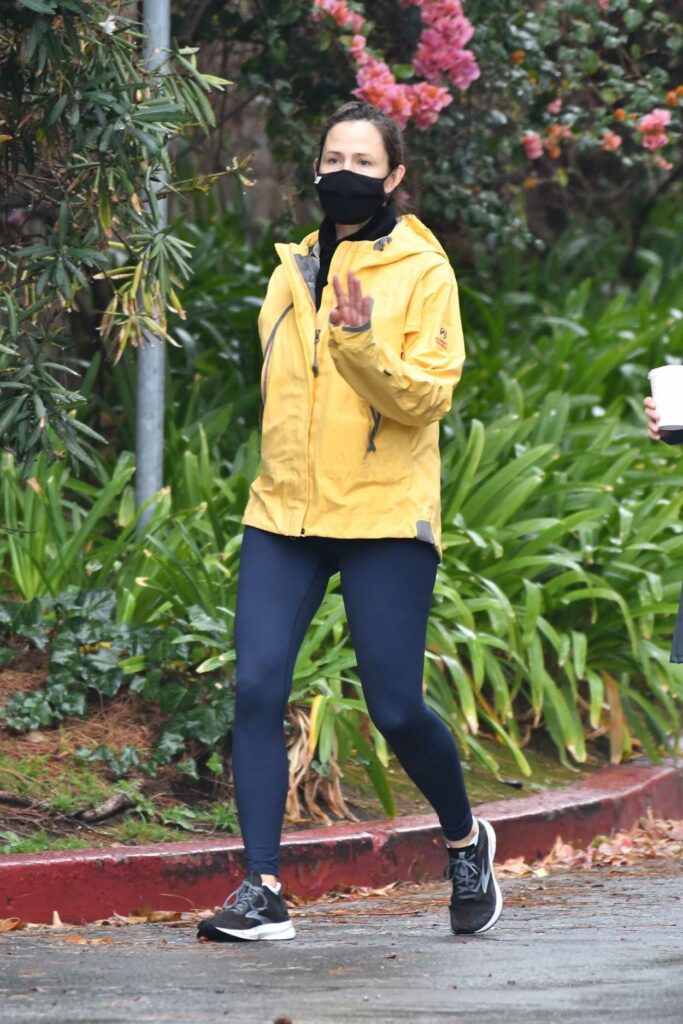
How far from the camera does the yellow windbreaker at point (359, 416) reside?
422 cm

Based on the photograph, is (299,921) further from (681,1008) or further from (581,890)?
(681,1008)

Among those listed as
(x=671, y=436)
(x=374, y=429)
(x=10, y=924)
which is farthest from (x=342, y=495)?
(x=10, y=924)

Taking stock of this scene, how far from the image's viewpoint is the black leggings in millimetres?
4262

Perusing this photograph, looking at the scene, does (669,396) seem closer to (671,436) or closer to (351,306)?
(671,436)

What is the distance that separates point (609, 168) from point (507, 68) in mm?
3891

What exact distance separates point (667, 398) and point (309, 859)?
2064mm

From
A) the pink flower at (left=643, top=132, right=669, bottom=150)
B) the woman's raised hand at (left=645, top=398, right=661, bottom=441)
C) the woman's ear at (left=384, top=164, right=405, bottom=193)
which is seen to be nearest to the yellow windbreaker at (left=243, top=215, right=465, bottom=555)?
the woman's ear at (left=384, top=164, right=405, bottom=193)

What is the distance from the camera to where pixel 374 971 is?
391 centimetres

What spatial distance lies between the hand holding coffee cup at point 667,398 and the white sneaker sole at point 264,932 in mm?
1440

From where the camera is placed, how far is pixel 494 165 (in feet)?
28.4

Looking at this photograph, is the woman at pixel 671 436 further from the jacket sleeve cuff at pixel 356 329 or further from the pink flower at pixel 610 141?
the pink flower at pixel 610 141

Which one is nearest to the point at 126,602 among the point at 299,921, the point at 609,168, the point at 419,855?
the point at 419,855

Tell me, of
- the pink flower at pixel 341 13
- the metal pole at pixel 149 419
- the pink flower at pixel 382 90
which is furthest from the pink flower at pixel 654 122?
the metal pole at pixel 149 419

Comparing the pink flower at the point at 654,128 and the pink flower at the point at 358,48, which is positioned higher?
the pink flower at the point at 358,48
